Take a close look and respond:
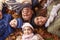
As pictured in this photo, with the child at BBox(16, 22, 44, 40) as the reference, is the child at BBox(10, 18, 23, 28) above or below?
above

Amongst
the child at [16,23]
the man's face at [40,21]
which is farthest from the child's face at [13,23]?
the man's face at [40,21]

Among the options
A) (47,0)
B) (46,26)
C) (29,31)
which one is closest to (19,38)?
(29,31)

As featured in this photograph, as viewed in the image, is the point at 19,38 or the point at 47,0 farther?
the point at 47,0

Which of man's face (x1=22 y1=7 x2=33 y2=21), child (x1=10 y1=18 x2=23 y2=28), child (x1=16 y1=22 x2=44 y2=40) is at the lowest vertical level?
child (x1=16 y1=22 x2=44 y2=40)

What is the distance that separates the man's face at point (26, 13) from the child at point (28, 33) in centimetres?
4

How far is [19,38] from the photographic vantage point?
1002 millimetres

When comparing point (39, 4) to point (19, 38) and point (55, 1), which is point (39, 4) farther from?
point (19, 38)

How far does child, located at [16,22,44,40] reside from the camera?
990 millimetres

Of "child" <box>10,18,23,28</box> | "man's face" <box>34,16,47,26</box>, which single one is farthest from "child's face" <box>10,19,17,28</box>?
"man's face" <box>34,16,47,26</box>

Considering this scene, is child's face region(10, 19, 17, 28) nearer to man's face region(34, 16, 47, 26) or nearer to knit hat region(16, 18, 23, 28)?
knit hat region(16, 18, 23, 28)

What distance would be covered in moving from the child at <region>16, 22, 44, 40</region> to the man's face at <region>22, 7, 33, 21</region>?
0.13 feet

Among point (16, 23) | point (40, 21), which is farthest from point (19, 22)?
point (40, 21)

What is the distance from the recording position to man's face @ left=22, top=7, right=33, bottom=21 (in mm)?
1050

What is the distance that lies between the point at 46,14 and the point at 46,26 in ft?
0.26
